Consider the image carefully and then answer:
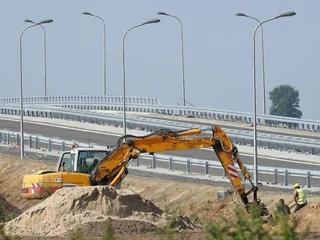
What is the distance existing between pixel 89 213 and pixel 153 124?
4085 cm

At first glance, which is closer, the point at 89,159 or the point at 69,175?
the point at 69,175

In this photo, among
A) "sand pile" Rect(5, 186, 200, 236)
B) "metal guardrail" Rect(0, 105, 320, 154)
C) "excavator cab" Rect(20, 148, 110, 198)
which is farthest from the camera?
"metal guardrail" Rect(0, 105, 320, 154)

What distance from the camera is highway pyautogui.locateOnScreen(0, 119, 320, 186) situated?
49.4m

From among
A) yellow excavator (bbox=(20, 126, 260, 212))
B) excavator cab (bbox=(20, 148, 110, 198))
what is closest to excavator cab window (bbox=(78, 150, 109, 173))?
excavator cab (bbox=(20, 148, 110, 198))

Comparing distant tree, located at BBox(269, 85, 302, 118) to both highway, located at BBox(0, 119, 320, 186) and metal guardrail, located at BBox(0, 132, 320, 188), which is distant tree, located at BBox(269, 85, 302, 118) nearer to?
highway, located at BBox(0, 119, 320, 186)

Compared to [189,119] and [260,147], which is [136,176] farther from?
[189,119]

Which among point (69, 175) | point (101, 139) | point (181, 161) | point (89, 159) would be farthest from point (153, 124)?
point (69, 175)

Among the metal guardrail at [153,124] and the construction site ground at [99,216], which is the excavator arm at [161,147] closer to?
the construction site ground at [99,216]

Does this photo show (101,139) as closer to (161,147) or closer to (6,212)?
(6,212)

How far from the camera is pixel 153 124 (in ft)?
216

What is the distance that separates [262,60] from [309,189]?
19.6m

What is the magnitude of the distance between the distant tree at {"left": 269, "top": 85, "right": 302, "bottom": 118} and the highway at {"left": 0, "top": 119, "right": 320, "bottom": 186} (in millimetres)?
68426

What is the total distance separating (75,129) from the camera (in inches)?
2729

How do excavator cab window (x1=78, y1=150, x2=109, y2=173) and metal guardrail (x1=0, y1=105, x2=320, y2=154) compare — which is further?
metal guardrail (x1=0, y1=105, x2=320, y2=154)
